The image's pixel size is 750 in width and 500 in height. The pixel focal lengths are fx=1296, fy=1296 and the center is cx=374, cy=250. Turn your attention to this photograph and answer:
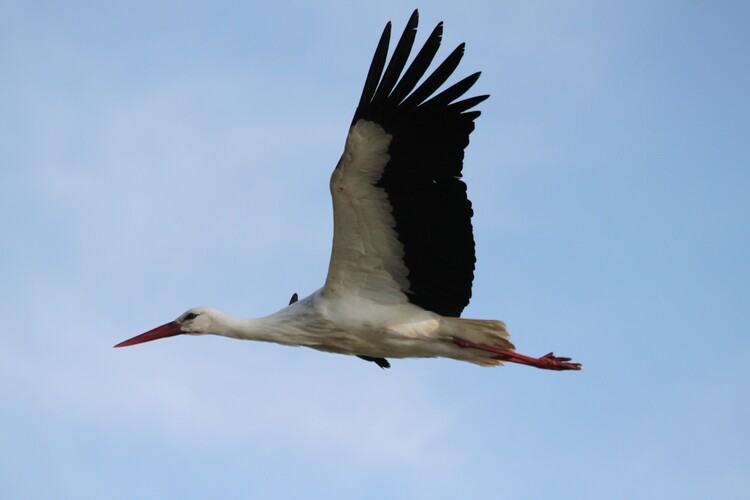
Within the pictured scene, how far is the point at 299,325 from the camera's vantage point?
11.8 meters

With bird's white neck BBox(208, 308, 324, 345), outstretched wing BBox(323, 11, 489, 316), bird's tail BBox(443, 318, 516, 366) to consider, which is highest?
outstretched wing BBox(323, 11, 489, 316)

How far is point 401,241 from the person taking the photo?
37.8ft

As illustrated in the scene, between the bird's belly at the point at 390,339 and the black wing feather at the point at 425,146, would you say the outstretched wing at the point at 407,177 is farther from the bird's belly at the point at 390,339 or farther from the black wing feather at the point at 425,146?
the bird's belly at the point at 390,339

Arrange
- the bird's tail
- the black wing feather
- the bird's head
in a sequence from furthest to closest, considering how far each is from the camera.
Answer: the bird's head → the bird's tail → the black wing feather

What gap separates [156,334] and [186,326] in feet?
1.46

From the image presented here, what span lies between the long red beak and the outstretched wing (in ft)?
6.55

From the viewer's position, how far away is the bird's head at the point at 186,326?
1238cm

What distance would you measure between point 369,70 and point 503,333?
2.70 metres

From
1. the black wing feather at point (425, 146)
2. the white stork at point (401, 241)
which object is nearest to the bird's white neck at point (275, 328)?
the white stork at point (401, 241)

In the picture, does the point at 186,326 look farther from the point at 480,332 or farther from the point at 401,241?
the point at 480,332

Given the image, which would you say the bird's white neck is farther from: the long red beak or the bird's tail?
the bird's tail

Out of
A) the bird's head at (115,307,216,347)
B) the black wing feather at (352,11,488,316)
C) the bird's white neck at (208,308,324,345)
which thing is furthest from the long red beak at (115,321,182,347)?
the black wing feather at (352,11,488,316)

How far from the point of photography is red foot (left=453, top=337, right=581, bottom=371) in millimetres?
11805

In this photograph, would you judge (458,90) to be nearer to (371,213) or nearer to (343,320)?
(371,213)
